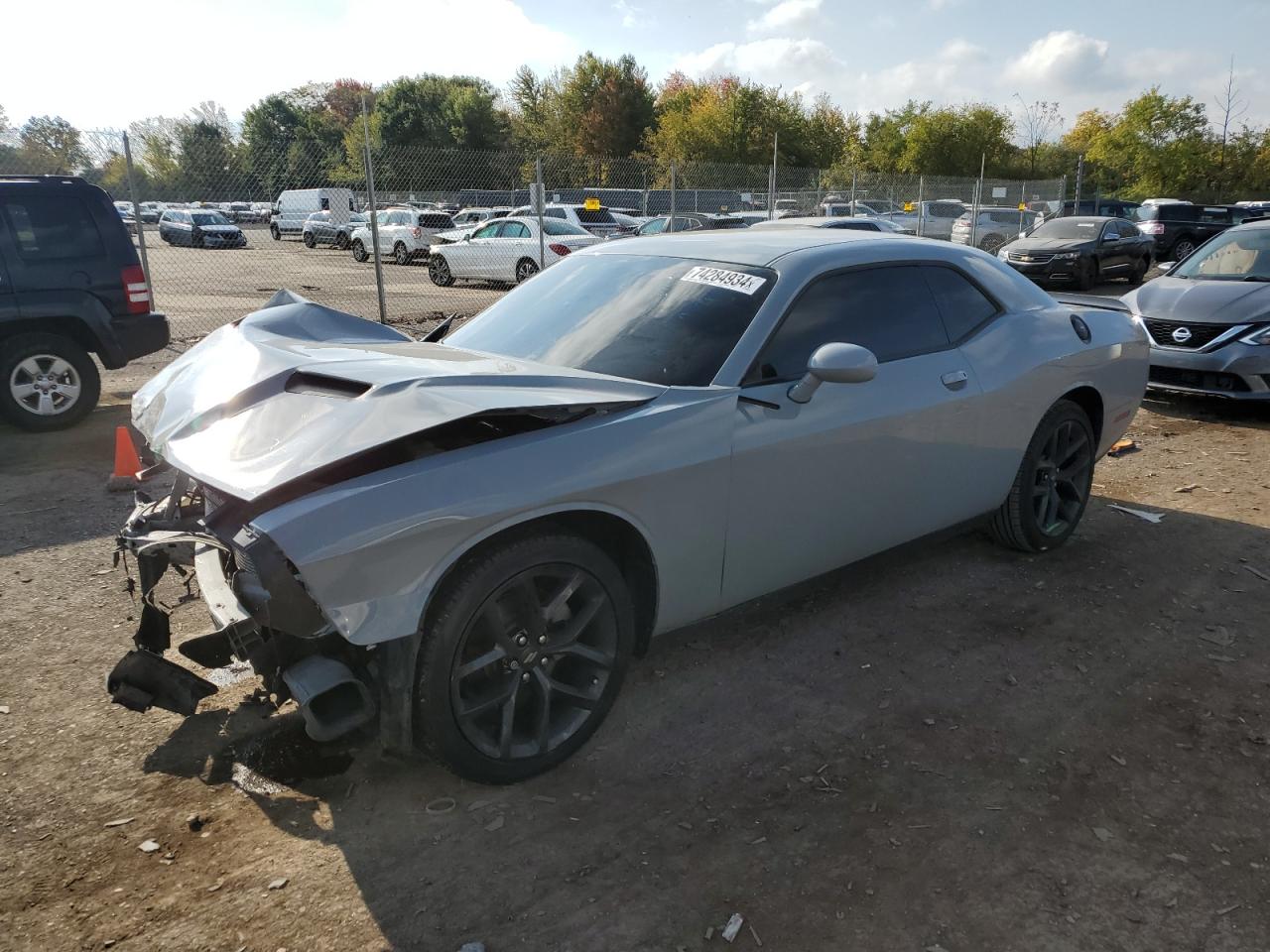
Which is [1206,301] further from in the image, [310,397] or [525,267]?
[525,267]

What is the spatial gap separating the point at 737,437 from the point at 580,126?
185ft

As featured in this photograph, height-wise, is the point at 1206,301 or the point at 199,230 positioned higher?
the point at 199,230

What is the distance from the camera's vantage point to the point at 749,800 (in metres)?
2.91

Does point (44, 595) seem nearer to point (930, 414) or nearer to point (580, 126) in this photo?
point (930, 414)

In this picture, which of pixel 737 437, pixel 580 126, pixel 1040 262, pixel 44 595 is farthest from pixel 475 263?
pixel 580 126

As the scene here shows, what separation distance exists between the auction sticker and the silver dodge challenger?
0.01m

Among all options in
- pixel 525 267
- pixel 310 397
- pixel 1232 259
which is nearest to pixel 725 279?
pixel 310 397

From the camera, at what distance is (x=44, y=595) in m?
4.37

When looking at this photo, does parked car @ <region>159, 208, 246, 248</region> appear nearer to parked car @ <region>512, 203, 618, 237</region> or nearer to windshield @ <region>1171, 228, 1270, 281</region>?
parked car @ <region>512, 203, 618, 237</region>

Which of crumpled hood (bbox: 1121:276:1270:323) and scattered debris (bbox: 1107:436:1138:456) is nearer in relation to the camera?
scattered debris (bbox: 1107:436:1138:456)

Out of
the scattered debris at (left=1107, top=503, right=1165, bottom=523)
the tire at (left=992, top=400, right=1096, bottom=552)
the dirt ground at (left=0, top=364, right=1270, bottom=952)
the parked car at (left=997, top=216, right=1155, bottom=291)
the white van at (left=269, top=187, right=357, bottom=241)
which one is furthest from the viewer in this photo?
the white van at (left=269, top=187, right=357, bottom=241)

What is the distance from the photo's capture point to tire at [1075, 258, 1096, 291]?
17.5 meters

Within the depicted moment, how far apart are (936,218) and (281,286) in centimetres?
1575

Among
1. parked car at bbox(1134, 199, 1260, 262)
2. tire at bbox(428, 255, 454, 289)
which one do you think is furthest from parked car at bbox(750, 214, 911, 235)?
tire at bbox(428, 255, 454, 289)
